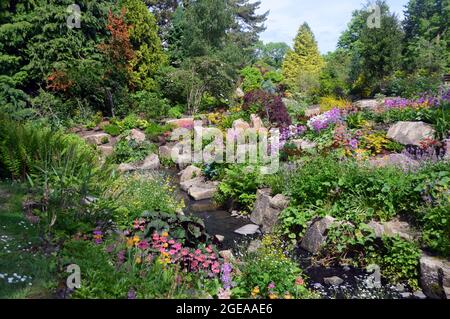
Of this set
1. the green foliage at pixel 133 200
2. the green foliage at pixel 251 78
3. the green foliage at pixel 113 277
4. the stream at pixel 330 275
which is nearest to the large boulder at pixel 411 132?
the stream at pixel 330 275

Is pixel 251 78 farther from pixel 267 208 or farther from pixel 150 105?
pixel 267 208

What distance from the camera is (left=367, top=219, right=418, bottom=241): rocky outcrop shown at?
16.0 feet

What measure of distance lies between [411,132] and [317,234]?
12.4 ft

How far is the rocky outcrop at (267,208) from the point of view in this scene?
6555 mm

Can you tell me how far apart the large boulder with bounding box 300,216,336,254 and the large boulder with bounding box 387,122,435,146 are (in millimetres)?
3337

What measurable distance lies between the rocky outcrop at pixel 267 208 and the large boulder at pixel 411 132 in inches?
124

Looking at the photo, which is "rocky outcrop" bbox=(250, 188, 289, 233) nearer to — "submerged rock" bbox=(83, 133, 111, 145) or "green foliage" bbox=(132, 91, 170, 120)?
"submerged rock" bbox=(83, 133, 111, 145)

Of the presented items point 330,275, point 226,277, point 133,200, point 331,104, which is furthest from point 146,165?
point 226,277

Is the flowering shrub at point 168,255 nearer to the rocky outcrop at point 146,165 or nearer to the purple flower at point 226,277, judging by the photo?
the purple flower at point 226,277

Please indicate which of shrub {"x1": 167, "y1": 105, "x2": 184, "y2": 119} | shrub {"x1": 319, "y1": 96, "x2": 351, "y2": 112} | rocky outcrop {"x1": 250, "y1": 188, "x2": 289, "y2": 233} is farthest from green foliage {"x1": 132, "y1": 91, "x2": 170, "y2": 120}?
rocky outcrop {"x1": 250, "y1": 188, "x2": 289, "y2": 233}

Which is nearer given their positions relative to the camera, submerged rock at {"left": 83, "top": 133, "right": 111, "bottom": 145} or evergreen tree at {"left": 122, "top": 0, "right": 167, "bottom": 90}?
submerged rock at {"left": 83, "top": 133, "right": 111, "bottom": 145}

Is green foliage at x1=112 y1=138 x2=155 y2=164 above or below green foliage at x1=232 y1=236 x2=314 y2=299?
above

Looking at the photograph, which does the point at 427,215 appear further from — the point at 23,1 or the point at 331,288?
the point at 23,1

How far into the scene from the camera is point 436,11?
28.6m
